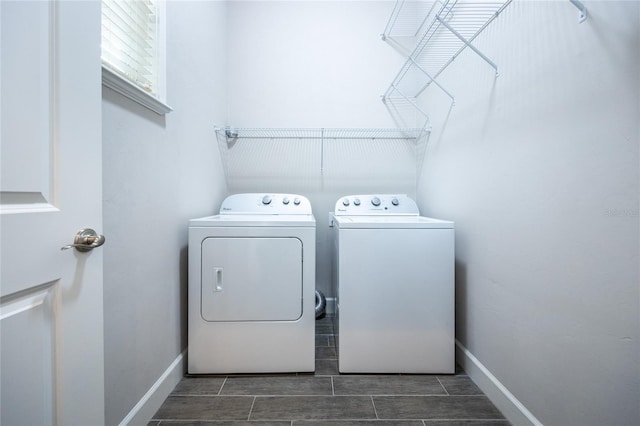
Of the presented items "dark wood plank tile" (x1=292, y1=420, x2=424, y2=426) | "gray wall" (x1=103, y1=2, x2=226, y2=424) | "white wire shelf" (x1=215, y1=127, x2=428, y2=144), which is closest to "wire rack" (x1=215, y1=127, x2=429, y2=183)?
"white wire shelf" (x1=215, y1=127, x2=428, y2=144)

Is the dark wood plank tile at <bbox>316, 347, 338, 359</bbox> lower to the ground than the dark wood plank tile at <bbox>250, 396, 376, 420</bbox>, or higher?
higher

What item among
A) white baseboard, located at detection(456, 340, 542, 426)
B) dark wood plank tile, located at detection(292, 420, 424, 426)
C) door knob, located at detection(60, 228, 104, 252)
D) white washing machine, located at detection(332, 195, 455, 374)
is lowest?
dark wood plank tile, located at detection(292, 420, 424, 426)

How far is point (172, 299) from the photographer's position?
4.49 ft

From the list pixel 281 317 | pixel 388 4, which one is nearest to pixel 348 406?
pixel 281 317

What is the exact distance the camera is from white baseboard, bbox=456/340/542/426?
1.09 m

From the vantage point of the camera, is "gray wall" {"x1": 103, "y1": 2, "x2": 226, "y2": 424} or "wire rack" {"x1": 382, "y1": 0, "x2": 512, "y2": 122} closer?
"gray wall" {"x1": 103, "y1": 2, "x2": 226, "y2": 424}

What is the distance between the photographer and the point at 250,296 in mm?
1444

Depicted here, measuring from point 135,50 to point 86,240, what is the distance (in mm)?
876

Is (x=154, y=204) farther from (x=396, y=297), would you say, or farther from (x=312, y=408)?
(x=396, y=297)

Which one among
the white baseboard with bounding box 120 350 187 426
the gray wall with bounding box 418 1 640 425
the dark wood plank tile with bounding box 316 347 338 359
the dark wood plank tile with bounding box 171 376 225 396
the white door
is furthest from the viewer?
the dark wood plank tile with bounding box 316 347 338 359

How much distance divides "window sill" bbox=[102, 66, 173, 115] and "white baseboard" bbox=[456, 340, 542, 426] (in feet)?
6.40

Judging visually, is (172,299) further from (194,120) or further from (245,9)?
(245,9)

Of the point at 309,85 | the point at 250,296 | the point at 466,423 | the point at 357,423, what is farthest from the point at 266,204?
the point at 466,423

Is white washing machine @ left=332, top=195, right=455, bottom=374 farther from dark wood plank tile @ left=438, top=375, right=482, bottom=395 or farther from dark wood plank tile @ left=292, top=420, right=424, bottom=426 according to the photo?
dark wood plank tile @ left=292, top=420, right=424, bottom=426
